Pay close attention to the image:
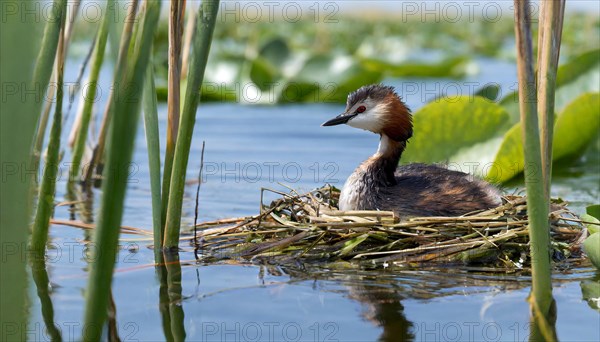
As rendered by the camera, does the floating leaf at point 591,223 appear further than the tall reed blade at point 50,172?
Yes

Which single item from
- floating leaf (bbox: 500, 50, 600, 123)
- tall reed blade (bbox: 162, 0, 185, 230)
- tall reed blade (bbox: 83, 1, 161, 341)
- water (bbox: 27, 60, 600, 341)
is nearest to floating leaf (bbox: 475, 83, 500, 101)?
floating leaf (bbox: 500, 50, 600, 123)

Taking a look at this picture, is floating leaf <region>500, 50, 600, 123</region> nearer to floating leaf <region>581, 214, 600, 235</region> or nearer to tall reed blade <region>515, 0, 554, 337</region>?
floating leaf <region>581, 214, 600, 235</region>

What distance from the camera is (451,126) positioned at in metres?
6.75

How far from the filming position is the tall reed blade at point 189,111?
349 cm

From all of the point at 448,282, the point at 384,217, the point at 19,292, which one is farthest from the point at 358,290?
the point at 19,292

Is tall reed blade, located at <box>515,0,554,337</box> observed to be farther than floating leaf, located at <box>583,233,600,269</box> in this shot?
No

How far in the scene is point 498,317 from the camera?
138 inches

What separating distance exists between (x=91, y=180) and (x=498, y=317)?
429 cm

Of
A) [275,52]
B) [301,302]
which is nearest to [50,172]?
[301,302]

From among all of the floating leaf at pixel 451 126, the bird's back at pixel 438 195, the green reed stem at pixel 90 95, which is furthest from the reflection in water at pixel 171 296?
the floating leaf at pixel 451 126

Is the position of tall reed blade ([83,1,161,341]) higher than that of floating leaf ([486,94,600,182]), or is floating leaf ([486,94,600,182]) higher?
floating leaf ([486,94,600,182])

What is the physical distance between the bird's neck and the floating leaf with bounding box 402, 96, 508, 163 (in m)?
1.42

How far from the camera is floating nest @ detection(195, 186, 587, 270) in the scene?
4.32m

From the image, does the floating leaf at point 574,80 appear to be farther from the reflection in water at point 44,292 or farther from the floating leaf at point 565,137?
the reflection in water at point 44,292
